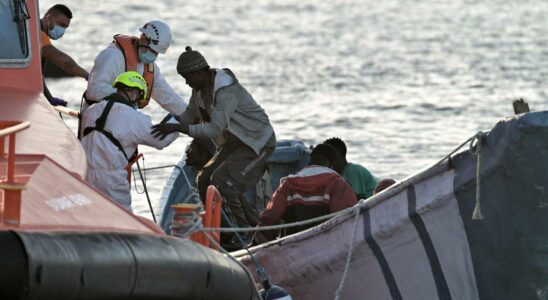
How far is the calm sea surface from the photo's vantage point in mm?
21938

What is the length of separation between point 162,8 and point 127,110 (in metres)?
34.0

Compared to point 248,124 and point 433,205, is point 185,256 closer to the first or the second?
point 433,205

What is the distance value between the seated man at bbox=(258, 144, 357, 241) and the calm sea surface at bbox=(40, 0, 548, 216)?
556 cm

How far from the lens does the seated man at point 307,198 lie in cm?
953

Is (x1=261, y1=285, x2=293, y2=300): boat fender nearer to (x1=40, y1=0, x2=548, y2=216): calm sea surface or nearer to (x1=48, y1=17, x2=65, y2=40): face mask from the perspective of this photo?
(x1=48, y1=17, x2=65, y2=40): face mask

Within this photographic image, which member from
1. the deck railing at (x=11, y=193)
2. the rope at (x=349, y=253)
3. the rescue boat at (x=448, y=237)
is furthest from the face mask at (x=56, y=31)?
the deck railing at (x=11, y=193)

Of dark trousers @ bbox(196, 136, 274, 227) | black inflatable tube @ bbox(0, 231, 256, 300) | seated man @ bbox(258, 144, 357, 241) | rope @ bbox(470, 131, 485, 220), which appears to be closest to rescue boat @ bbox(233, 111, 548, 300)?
rope @ bbox(470, 131, 485, 220)

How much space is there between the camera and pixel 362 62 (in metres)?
31.0

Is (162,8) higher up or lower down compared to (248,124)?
lower down

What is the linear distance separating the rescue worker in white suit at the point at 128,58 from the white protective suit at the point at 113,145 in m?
0.86

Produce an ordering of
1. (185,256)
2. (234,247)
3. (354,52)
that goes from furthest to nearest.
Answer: (354,52), (234,247), (185,256)

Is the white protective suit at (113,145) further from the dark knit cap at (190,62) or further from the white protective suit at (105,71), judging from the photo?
the dark knit cap at (190,62)

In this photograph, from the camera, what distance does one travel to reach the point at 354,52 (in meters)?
32.8

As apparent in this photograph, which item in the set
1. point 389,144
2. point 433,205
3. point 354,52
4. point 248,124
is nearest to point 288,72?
point 354,52
